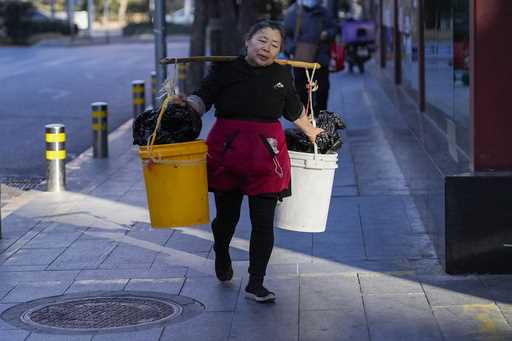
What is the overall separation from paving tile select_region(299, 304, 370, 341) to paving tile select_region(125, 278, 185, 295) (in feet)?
3.39

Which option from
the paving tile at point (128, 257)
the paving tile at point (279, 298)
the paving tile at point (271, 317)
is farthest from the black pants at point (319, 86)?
the paving tile at point (271, 317)

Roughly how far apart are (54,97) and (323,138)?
17.7 metres

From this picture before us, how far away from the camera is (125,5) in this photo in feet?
327

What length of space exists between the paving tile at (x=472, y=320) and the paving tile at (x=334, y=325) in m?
0.43

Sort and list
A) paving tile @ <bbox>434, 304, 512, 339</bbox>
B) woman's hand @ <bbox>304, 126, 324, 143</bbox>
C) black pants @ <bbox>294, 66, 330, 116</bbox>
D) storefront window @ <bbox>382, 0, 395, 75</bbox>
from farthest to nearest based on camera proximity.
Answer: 1. storefront window @ <bbox>382, 0, 395, 75</bbox>
2. black pants @ <bbox>294, 66, 330, 116</bbox>
3. woman's hand @ <bbox>304, 126, 324, 143</bbox>
4. paving tile @ <bbox>434, 304, 512, 339</bbox>

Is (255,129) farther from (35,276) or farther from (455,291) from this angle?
(35,276)

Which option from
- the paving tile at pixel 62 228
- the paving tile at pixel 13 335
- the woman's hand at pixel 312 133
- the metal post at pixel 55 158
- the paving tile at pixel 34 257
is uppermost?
the woman's hand at pixel 312 133

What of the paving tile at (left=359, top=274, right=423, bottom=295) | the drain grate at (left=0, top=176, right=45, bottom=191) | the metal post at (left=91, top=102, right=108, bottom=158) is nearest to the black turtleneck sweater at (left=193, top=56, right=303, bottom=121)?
the paving tile at (left=359, top=274, right=423, bottom=295)

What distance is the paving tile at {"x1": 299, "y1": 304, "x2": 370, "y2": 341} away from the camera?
596 centimetres

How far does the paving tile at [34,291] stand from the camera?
696 cm

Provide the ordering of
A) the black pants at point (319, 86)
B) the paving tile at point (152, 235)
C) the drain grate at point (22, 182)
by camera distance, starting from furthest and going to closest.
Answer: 1. the black pants at point (319, 86)
2. the drain grate at point (22, 182)
3. the paving tile at point (152, 235)

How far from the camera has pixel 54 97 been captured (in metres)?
23.9

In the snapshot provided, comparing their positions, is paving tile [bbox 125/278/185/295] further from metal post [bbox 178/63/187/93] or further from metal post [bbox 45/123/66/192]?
metal post [bbox 178/63/187/93]

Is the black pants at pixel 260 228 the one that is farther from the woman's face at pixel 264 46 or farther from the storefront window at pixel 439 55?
the storefront window at pixel 439 55
